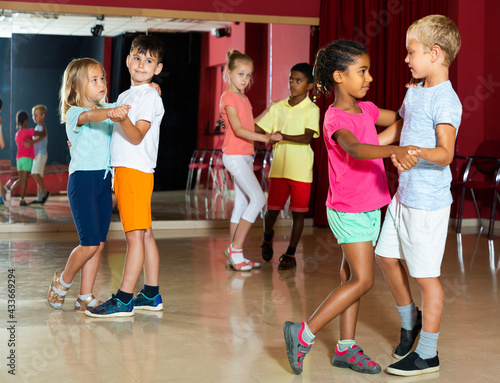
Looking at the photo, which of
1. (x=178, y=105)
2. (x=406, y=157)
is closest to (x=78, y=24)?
(x=178, y=105)

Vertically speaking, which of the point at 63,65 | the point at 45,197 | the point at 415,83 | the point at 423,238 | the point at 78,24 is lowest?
the point at 45,197

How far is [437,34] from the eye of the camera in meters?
2.16

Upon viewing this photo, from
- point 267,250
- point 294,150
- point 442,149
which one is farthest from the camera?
point 267,250

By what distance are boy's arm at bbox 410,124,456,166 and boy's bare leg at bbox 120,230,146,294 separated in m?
1.38

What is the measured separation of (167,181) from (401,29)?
2.68 metres

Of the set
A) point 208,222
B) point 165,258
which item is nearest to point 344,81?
point 165,258

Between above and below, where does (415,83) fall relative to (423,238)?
above

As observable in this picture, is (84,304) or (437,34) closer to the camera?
(437,34)

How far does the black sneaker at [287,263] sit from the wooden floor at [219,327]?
0.04m

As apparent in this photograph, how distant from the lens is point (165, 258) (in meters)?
4.46

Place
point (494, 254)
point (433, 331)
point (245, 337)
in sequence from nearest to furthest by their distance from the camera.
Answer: point (433, 331), point (245, 337), point (494, 254)

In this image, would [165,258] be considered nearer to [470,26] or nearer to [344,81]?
[344,81]

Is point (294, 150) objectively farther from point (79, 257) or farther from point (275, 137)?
point (79, 257)

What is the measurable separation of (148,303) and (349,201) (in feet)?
3.99
